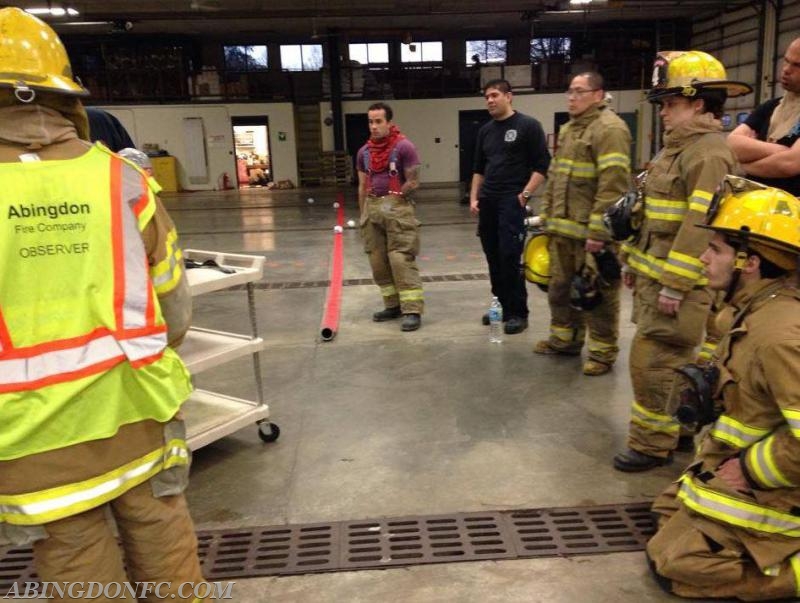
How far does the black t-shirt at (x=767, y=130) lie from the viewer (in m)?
3.17

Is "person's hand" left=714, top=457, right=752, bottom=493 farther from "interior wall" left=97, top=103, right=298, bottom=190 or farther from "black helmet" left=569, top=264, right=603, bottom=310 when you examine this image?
"interior wall" left=97, top=103, right=298, bottom=190

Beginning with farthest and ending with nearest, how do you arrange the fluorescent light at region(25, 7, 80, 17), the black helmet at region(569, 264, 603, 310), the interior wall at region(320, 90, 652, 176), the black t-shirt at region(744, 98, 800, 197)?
the interior wall at region(320, 90, 652, 176), the fluorescent light at region(25, 7, 80, 17), the black helmet at region(569, 264, 603, 310), the black t-shirt at region(744, 98, 800, 197)

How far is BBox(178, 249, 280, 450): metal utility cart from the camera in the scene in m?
3.20

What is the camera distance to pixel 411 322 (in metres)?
5.51

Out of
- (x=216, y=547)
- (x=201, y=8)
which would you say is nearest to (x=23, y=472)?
(x=216, y=547)

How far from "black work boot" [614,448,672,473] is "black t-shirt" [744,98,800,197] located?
1.50 metres

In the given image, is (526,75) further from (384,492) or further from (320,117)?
(384,492)

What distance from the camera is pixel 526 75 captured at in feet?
71.1

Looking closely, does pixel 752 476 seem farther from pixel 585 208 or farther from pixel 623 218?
pixel 585 208

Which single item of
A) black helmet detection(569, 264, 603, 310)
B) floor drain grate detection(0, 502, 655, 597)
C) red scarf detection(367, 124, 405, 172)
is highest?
red scarf detection(367, 124, 405, 172)

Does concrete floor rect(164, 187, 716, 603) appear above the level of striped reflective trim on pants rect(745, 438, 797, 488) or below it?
below

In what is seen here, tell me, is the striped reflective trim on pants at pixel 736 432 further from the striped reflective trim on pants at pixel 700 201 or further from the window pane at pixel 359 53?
the window pane at pixel 359 53

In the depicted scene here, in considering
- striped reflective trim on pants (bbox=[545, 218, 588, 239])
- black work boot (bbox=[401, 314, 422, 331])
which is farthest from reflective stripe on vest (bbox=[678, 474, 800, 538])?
black work boot (bbox=[401, 314, 422, 331])

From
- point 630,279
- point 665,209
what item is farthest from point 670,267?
point 630,279
